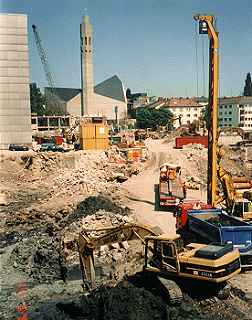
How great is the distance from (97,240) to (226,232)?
4144mm

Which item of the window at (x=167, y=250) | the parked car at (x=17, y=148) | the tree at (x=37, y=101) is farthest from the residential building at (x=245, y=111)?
the window at (x=167, y=250)

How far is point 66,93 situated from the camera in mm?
115438

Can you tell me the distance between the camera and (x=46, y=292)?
40.6 ft

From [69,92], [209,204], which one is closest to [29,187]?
[209,204]

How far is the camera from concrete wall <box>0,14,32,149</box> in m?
37.4

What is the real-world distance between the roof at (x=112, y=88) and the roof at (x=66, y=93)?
22.4 feet

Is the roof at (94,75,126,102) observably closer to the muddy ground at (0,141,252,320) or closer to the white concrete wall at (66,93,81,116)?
the white concrete wall at (66,93,81,116)

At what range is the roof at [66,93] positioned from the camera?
114 metres

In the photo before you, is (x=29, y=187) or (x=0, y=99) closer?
(x=29, y=187)

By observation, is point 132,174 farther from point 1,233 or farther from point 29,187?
point 1,233

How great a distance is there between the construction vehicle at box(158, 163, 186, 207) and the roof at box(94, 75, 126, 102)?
3702 inches

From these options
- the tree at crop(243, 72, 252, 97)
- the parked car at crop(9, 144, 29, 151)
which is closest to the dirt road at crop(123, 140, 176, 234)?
the parked car at crop(9, 144, 29, 151)

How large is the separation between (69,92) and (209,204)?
100m

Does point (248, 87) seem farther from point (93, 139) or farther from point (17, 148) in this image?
point (17, 148)
